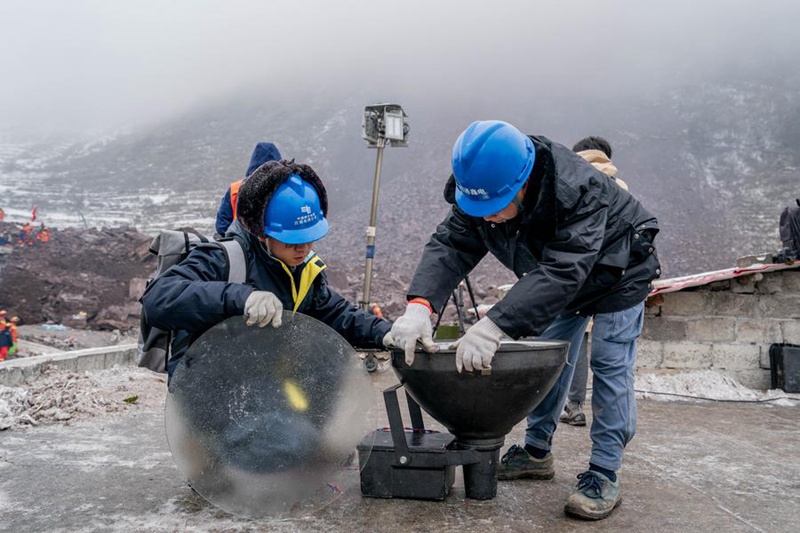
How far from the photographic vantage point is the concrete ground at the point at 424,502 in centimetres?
249

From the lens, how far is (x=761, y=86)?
32906 millimetres

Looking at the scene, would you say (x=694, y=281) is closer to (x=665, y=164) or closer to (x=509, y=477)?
(x=509, y=477)

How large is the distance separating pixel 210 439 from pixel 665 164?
84.8 feet

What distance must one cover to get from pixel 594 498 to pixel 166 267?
6.50 ft

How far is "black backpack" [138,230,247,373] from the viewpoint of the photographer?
2.66m

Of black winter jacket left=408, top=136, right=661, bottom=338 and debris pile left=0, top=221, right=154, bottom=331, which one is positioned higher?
black winter jacket left=408, top=136, right=661, bottom=338

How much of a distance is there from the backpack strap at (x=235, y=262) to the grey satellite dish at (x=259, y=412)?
33 centimetres

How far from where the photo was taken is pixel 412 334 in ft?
8.31

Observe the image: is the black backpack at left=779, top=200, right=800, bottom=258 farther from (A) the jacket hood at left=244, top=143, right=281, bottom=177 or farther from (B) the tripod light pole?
(A) the jacket hood at left=244, top=143, right=281, bottom=177

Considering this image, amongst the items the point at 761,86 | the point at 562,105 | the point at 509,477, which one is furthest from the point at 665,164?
the point at 509,477

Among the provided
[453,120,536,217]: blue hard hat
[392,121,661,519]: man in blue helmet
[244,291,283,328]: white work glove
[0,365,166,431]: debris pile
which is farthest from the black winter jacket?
[0,365,166,431]: debris pile

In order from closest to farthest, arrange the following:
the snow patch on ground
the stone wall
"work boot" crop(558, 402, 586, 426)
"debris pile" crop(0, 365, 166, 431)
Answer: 1. "debris pile" crop(0, 365, 166, 431)
2. "work boot" crop(558, 402, 586, 426)
3. the snow patch on ground
4. the stone wall

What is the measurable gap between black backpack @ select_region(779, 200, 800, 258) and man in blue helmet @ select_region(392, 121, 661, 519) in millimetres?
4066

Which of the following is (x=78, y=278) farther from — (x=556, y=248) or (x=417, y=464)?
(x=556, y=248)
